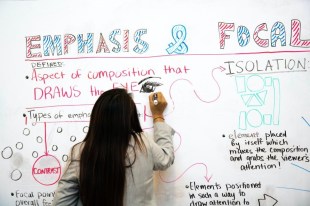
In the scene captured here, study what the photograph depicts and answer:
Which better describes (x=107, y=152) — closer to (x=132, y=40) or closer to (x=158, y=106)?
(x=158, y=106)

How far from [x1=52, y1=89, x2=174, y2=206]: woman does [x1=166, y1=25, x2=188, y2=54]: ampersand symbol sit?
Answer: 402 mm

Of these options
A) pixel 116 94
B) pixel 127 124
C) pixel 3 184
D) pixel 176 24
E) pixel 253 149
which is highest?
pixel 176 24

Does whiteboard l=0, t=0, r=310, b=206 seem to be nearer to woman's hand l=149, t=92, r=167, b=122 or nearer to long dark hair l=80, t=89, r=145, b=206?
woman's hand l=149, t=92, r=167, b=122

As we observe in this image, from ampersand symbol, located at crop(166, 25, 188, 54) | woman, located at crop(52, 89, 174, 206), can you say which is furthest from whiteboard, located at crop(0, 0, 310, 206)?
woman, located at crop(52, 89, 174, 206)

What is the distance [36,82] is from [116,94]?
1.90 ft

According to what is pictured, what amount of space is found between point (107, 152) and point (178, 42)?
64 cm

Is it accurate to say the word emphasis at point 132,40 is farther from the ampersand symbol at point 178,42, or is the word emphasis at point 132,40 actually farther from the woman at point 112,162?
the woman at point 112,162

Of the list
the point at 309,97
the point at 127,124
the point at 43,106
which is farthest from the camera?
the point at 43,106

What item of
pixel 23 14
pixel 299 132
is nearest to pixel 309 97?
pixel 299 132

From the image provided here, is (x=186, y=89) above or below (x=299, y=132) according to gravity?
above

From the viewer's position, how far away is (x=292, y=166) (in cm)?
143

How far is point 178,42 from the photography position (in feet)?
4.90

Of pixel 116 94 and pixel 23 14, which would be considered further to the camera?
pixel 23 14

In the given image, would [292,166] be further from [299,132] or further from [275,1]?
[275,1]
